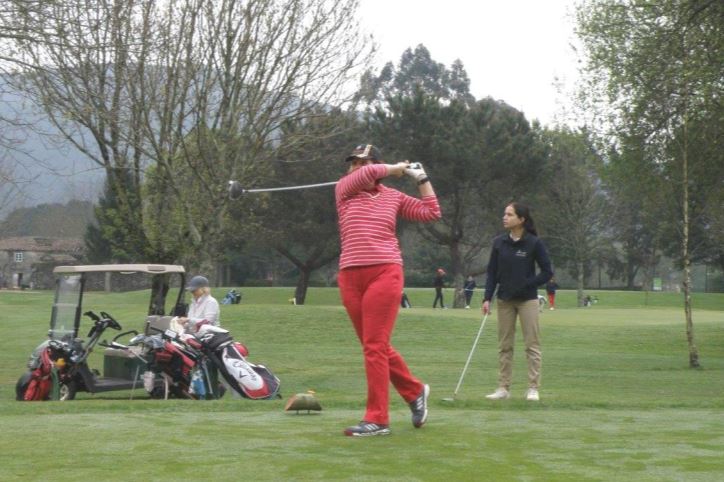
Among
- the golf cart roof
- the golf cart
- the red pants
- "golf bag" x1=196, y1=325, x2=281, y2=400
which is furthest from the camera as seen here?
the golf cart roof

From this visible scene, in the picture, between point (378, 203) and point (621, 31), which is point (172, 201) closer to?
point (621, 31)

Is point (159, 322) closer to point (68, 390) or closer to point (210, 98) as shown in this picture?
point (68, 390)

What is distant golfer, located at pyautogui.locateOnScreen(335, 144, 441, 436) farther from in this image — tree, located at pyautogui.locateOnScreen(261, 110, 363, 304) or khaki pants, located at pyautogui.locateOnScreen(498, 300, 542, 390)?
Result: tree, located at pyautogui.locateOnScreen(261, 110, 363, 304)

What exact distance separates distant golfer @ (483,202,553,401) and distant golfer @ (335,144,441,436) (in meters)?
3.33

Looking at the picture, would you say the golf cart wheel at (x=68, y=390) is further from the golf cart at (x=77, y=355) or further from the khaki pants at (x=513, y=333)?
the khaki pants at (x=513, y=333)

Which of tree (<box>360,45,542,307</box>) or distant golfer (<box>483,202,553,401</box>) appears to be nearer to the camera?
distant golfer (<box>483,202,553,401</box>)

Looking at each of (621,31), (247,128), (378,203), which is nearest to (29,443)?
(378,203)

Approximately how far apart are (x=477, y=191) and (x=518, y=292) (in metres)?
52.5

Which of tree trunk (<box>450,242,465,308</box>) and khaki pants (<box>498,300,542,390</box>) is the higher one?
tree trunk (<box>450,242,465,308</box>)

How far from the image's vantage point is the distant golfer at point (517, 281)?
38.1 ft

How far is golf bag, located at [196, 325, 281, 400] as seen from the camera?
546 inches

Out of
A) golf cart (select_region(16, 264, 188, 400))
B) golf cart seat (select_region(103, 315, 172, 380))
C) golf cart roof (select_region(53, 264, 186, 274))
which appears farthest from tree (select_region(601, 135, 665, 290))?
golf cart seat (select_region(103, 315, 172, 380))

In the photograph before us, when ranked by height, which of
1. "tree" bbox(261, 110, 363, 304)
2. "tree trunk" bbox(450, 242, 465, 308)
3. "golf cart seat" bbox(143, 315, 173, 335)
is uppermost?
"tree" bbox(261, 110, 363, 304)

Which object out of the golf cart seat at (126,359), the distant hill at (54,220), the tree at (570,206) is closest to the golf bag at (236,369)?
the golf cart seat at (126,359)
